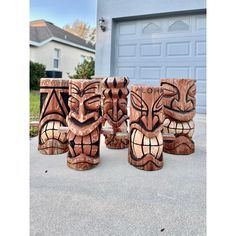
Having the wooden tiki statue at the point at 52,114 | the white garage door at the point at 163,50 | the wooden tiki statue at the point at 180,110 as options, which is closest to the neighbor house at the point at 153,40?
the white garage door at the point at 163,50

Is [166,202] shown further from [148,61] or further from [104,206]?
[148,61]

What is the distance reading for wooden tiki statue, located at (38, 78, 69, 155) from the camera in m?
2.27

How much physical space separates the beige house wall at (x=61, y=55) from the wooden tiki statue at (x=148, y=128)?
433 inches

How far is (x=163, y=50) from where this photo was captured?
5270mm

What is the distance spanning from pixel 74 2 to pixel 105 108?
10.1m

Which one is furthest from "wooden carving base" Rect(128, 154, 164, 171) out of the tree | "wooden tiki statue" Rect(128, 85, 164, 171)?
the tree

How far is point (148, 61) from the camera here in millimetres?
5426

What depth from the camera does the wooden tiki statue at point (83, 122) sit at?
185cm

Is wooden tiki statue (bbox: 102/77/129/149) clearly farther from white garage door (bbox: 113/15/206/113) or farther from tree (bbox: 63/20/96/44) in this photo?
tree (bbox: 63/20/96/44)

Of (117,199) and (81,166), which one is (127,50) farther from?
(117,199)

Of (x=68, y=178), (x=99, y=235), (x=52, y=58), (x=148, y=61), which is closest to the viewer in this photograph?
(x=99, y=235)

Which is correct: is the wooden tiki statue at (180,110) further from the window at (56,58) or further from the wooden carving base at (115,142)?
the window at (56,58)

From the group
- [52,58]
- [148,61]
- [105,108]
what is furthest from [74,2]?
[105,108]

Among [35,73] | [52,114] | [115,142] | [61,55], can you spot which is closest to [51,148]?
[52,114]
